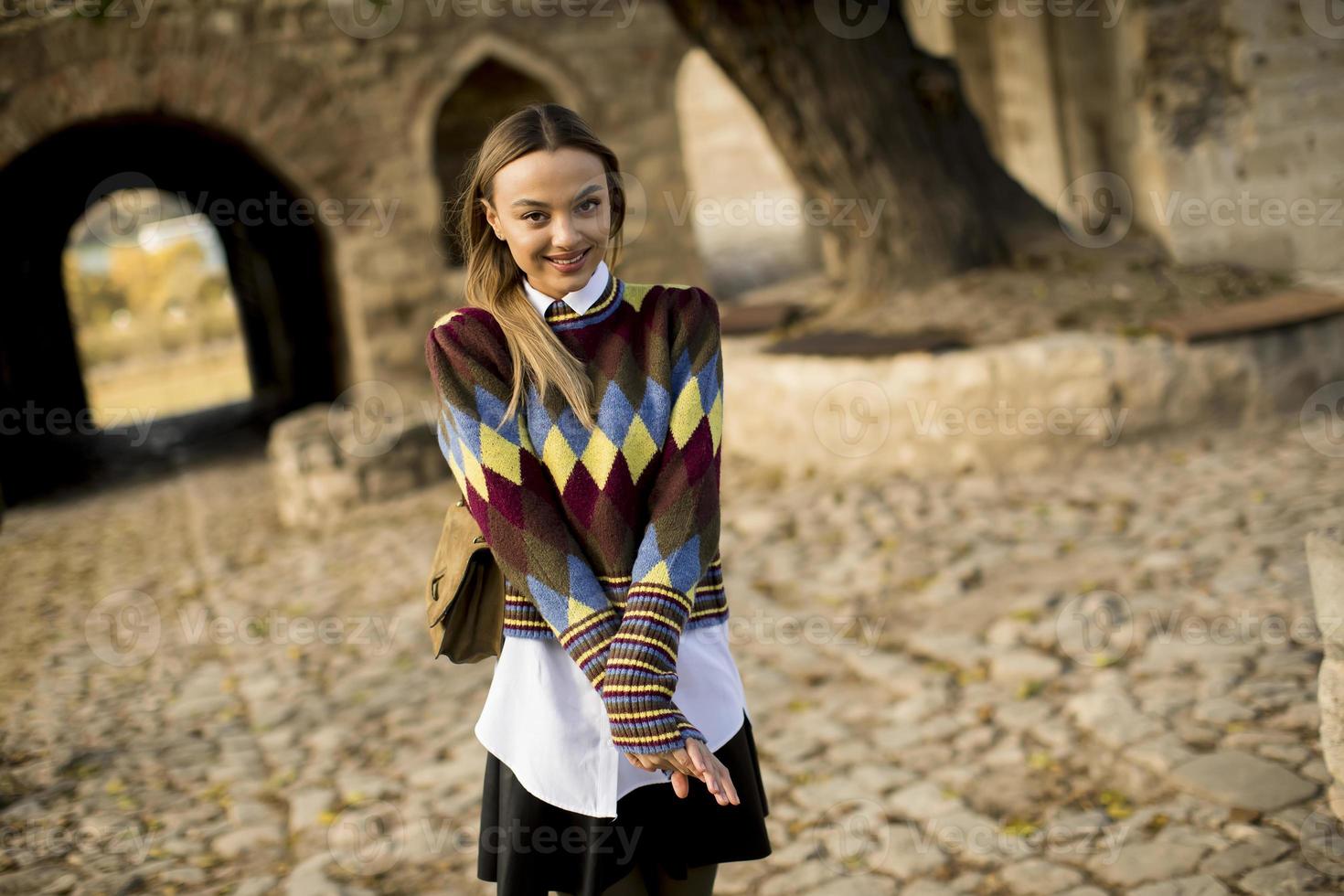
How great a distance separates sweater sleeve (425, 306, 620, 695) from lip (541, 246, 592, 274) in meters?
0.14

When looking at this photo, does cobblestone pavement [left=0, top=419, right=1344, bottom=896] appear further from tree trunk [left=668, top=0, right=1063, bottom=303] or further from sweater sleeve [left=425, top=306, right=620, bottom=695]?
tree trunk [left=668, top=0, right=1063, bottom=303]

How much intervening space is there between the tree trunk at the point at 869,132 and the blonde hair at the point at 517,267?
4.73 m

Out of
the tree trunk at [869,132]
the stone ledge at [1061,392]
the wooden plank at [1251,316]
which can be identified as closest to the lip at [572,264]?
the stone ledge at [1061,392]

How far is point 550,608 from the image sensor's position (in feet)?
5.70

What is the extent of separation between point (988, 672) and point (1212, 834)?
3.67ft

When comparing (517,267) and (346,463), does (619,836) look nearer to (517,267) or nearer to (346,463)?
(517,267)

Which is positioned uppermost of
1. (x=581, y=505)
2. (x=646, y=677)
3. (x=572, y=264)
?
(x=572, y=264)

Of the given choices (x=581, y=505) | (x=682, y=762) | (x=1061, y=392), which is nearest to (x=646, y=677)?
(x=682, y=762)

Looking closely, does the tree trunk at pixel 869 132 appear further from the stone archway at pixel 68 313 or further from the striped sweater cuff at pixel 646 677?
the striped sweater cuff at pixel 646 677

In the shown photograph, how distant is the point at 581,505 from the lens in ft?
5.88

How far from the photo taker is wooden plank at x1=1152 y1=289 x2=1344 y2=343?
553 centimetres

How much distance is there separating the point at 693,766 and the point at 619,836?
0.25 meters

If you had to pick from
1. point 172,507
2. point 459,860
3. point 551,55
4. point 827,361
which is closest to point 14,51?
point 172,507

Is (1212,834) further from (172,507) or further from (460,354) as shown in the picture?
(172,507)
